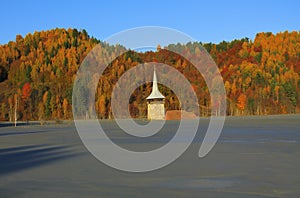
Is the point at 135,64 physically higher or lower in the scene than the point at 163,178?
higher

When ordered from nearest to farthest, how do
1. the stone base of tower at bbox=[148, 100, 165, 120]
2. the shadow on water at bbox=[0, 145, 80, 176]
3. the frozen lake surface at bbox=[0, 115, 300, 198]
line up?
the frozen lake surface at bbox=[0, 115, 300, 198]
the shadow on water at bbox=[0, 145, 80, 176]
the stone base of tower at bbox=[148, 100, 165, 120]

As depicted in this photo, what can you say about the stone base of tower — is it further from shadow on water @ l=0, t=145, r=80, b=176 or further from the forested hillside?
shadow on water @ l=0, t=145, r=80, b=176

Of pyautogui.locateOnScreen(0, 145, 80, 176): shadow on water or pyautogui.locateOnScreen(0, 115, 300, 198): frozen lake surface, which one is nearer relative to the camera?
pyautogui.locateOnScreen(0, 115, 300, 198): frozen lake surface

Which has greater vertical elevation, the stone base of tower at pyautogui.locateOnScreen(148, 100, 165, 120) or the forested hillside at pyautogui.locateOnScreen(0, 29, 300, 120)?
the forested hillside at pyautogui.locateOnScreen(0, 29, 300, 120)

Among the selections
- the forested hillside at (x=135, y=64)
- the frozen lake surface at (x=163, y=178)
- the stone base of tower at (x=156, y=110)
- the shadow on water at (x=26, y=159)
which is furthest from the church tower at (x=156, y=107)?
the frozen lake surface at (x=163, y=178)

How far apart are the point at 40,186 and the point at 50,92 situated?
110668mm

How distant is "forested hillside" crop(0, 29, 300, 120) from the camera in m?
108

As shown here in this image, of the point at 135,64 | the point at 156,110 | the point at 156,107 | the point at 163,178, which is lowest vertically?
the point at 163,178

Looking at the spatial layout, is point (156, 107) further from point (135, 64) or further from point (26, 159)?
point (135, 64)

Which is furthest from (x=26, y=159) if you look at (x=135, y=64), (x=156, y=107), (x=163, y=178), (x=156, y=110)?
(x=135, y=64)

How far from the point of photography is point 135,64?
124m

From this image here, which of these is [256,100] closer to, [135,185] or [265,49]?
[265,49]

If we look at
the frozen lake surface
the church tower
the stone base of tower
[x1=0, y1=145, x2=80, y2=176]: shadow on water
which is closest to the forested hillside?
the church tower

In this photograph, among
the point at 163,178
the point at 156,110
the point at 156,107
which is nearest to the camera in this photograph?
the point at 163,178
